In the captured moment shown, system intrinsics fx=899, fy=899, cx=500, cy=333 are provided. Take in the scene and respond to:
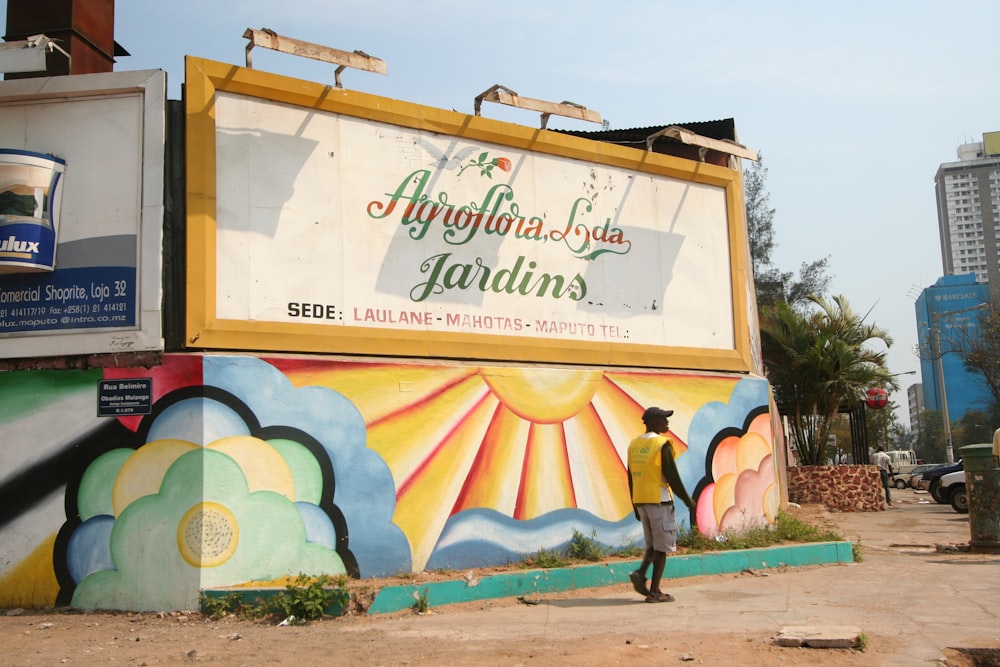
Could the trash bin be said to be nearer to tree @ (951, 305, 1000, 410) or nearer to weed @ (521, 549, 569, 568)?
weed @ (521, 549, 569, 568)

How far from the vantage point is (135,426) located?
7.95 metres

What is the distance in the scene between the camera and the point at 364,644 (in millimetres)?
6602

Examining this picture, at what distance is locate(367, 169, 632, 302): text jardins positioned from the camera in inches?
376

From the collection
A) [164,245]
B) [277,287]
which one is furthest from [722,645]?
[164,245]

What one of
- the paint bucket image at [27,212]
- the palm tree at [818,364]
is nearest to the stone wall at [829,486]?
the palm tree at [818,364]

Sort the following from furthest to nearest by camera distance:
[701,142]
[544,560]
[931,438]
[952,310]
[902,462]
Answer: [931,438] → [952,310] → [902,462] → [701,142] → [544,560]

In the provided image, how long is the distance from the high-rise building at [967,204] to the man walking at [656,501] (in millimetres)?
140181

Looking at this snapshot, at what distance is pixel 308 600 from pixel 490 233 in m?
4.50

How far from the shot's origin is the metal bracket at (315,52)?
8.55 metres

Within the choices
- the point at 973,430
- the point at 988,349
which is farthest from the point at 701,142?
the point at 973,430

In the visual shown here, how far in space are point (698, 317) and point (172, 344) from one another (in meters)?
6.58

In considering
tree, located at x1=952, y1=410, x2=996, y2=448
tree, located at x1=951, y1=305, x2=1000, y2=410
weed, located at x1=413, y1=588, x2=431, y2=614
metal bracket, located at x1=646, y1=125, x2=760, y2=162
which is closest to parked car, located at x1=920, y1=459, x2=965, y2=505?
tree, located at x1=951, y1=305, x2=1000, y2=410

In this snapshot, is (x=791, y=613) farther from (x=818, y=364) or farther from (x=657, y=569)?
(x=818, y=364)

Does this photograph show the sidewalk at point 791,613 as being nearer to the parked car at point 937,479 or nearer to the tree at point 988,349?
the parked car at point 937,479
